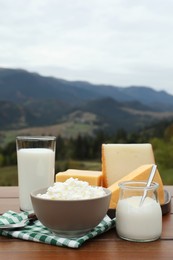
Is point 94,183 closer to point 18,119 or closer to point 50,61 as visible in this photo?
point 18,119

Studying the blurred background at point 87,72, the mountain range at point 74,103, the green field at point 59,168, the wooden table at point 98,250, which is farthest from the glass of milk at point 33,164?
the mountain range at point 74,103

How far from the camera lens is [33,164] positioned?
45.0 inches

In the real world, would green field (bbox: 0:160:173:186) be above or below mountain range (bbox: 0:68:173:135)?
below

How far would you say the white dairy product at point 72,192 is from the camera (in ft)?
2.91

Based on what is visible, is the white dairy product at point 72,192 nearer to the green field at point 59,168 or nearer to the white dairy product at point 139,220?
the white dairy product at point 139,220

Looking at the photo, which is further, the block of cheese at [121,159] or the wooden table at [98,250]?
the block of cheese at [121,159]

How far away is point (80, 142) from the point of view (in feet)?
11.8

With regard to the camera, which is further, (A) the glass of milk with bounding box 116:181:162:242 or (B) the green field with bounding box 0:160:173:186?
(B) the green field with bounding box 0:160:173:186

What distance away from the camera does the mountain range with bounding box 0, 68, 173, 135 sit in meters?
3.97

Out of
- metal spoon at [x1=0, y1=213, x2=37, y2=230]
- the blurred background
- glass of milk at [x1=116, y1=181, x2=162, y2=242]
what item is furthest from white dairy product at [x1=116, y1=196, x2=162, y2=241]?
the blurred background

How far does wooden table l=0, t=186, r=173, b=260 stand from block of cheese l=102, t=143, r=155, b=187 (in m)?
0.28

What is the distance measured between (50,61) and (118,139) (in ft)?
3.66

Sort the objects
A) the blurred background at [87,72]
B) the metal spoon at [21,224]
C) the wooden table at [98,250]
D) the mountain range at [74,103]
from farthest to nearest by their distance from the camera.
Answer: the mountain range at [74,103]
the blurred background at [87,72]
the metal spoon at [21,224]
the wooden table at [98,250]

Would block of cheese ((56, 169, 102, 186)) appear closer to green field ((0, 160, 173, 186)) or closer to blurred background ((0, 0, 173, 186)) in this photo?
green field ((0, 160, 173, 186))
